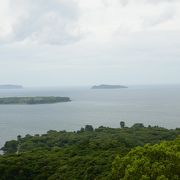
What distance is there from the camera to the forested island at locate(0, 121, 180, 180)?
752 inches

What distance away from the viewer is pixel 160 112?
133500 mm

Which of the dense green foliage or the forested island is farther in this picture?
the forested island

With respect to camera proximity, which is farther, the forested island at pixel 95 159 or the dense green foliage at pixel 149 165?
the forested island at pixel 95 159

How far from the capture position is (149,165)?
62.1 feet

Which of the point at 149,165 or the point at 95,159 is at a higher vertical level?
the point at 149,165

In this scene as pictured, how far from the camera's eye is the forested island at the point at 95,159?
1911cm

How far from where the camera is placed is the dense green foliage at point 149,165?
1858 cm

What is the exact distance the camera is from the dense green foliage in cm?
1858

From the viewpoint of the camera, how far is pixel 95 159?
34906 mm

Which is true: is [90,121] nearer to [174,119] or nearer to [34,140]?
[174,119]

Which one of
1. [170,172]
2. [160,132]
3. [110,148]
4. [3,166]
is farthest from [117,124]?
[170,172]

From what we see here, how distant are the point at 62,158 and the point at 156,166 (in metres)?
20.9

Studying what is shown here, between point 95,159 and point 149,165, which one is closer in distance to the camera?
point 149,165

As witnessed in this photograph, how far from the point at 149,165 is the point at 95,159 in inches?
643
